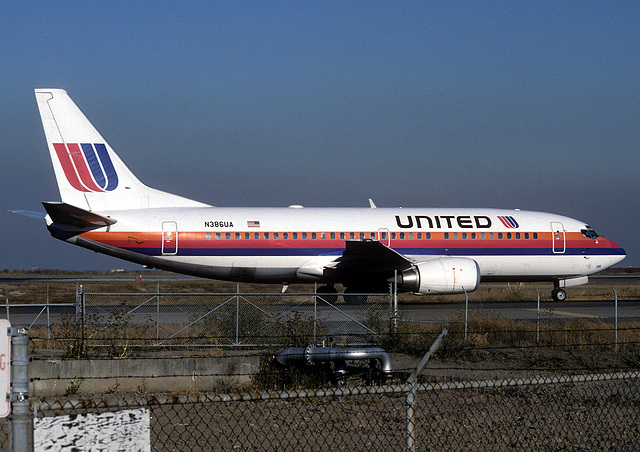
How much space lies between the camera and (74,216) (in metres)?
23.7

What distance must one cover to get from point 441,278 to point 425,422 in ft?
50.0

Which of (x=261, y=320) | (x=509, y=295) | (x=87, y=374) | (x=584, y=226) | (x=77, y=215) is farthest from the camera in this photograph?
(x=509, y=295)

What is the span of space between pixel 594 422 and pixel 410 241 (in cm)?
1762

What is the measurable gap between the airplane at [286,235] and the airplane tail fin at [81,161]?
34 mm

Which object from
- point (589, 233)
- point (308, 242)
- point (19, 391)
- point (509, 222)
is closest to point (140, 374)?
point (19, 391)

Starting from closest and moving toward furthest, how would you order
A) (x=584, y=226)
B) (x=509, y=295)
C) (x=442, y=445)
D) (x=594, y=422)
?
(x=442, y=445) → (x=594, y=422) → (x=584, y=226) → (x=509, y=295)

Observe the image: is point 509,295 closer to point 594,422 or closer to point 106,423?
point 594,422

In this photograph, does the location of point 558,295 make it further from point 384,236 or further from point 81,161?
point 81,161

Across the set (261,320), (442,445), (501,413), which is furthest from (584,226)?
(442,445)

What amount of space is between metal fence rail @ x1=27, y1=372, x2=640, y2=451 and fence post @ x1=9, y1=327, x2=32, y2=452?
2.98 meters

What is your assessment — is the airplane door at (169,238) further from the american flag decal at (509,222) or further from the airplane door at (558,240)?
the airplane door at (558,240)

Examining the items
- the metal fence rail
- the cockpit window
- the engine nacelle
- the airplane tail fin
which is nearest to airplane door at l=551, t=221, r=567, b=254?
the cockpit window

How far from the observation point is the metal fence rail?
8.53m

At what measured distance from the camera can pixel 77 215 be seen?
2366 centimetres
